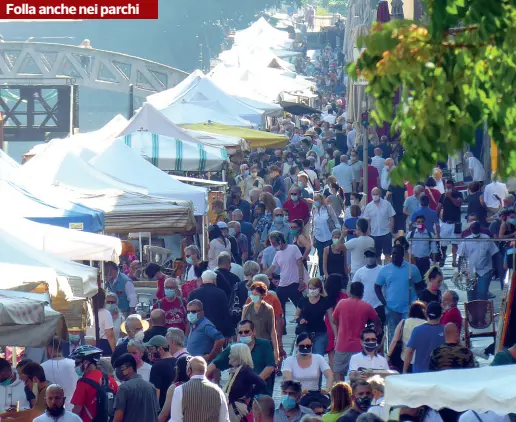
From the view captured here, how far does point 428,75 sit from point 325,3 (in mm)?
173784

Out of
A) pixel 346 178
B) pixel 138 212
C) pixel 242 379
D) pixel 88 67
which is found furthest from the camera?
pixel 88 67

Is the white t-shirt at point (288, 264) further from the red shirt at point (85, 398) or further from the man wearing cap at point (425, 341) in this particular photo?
the red shirt at point (85, 398)

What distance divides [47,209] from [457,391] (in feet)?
26.4

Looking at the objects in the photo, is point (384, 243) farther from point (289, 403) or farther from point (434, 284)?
point (289, 403)

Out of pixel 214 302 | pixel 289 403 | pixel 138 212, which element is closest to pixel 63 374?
pixel 289 403

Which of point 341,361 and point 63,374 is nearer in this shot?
point 63,374

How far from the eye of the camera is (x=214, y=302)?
14984 mm

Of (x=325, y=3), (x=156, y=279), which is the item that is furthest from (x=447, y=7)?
(x=325, y=3)

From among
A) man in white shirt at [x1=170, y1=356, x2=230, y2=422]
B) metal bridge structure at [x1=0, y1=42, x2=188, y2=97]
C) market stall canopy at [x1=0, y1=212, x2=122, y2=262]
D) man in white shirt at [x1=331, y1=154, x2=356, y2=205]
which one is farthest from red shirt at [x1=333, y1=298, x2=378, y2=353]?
metal bridge structure at [x1=0, y1=42, x2=188, y2=97]

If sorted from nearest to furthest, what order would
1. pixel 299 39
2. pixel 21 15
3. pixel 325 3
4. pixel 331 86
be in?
pixel 21 15, pixel 331 86, pixel 299 39, pixel 325 3

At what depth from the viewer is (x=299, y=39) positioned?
108250 mm

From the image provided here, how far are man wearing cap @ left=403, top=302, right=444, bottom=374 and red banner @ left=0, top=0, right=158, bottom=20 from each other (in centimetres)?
804

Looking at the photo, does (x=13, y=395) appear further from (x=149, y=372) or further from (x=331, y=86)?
(x=331, y=86)

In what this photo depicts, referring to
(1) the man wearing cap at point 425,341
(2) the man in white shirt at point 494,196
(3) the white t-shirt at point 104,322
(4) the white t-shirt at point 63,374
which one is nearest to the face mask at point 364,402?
(1) the man wearing cap at point 425,341
